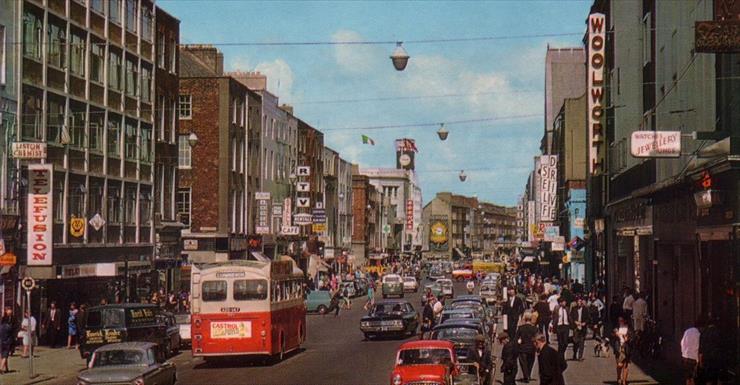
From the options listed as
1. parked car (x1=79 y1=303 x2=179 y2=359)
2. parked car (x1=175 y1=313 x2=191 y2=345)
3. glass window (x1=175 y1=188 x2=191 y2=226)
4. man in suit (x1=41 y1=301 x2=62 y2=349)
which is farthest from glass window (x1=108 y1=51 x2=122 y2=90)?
glass window (x1=175 y1=188 x2=191 y2=226)

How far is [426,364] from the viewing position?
74.4 ft

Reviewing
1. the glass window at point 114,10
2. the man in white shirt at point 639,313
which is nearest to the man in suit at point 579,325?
the man in white shirt at point 639,313

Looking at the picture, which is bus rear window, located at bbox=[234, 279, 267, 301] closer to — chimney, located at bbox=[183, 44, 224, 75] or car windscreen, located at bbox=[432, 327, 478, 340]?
car windscreen, located at bbox=[432, 327, 478, 340]

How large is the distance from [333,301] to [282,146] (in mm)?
28708

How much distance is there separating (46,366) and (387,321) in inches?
553

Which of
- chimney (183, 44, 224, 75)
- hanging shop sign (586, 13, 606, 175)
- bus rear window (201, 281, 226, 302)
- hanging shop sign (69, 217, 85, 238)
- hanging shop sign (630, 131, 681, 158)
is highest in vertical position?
chimney (183, 44, 224, 75)

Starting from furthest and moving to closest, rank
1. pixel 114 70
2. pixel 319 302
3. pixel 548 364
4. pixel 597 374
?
pixel 319 302, pixel 114 70, pixel 597 374, pixel 548 364

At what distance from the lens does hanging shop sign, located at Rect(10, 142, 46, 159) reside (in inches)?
1490

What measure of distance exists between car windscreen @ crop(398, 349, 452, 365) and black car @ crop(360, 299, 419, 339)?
20.6 meters

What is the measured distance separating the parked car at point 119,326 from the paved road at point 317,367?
1.44 m

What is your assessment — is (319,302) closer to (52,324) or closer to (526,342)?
(52,324)

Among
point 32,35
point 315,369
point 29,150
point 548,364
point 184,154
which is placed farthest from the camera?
point 184,154

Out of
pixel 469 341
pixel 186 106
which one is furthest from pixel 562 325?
pixel 186 106

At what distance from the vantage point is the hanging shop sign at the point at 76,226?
4638 cm
